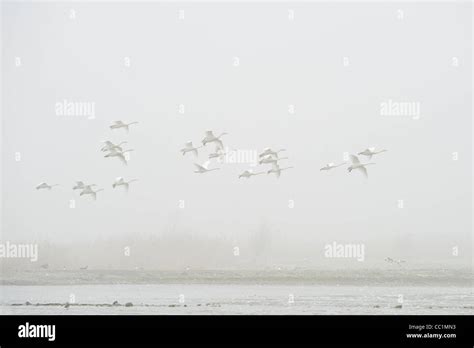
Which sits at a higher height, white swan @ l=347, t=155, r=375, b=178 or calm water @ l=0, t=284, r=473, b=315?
white swan @ l=347, t=155, r=375, b=178

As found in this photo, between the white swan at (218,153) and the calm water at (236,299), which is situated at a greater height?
the white swan at (218,153)

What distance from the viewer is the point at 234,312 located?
172 ft

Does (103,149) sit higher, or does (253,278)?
(103,149)

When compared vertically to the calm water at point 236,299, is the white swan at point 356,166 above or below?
above

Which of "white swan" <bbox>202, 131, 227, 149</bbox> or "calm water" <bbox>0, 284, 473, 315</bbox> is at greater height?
"white swan" <bbox>202, 131, 227, 149</bbox>

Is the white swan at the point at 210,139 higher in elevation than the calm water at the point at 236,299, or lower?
higher

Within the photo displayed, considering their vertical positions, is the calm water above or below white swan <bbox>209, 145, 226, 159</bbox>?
below

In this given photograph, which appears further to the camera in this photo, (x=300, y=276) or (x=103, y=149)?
(x=300, y=276)
